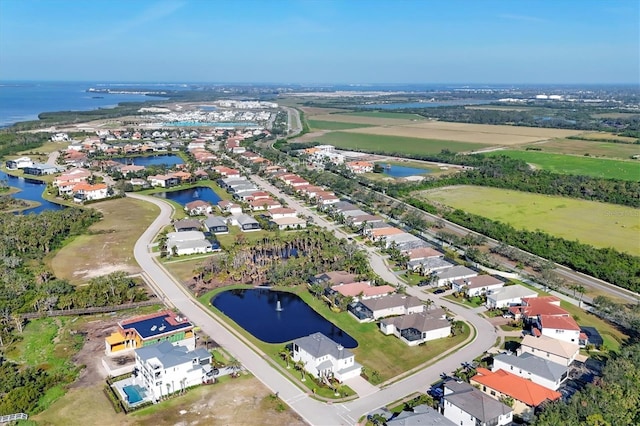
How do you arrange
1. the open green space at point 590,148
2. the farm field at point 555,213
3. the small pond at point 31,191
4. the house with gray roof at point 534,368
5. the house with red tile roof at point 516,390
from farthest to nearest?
the open green space at point 590,148 < the small pond at point 31,191 < the farm field at point 555,213 < the house with gray roof at point 534,368 < the house with red tile roof at point 516,390

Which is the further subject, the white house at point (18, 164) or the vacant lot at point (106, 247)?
the white house at point (18, 164)

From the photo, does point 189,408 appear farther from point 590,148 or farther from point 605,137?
point 605,137

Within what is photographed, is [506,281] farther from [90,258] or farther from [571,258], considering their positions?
[90,258]

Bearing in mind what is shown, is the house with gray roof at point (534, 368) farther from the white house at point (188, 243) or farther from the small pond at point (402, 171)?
the small pond at point (402, 171)

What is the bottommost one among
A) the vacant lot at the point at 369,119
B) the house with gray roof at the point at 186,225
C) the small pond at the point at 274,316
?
the small pond at the point at 274,316

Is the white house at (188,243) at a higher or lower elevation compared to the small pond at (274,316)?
higher

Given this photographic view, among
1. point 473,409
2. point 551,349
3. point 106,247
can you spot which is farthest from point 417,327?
point 106,247

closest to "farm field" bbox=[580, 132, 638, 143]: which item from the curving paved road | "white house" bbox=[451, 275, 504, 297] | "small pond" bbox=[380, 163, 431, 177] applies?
"small pond" bbox=[380, 163, 431, 177]

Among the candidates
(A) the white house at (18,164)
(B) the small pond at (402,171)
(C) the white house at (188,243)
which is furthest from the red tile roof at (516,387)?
(A) the white house at (18,164)

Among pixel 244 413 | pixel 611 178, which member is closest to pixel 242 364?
pixel 244 413
